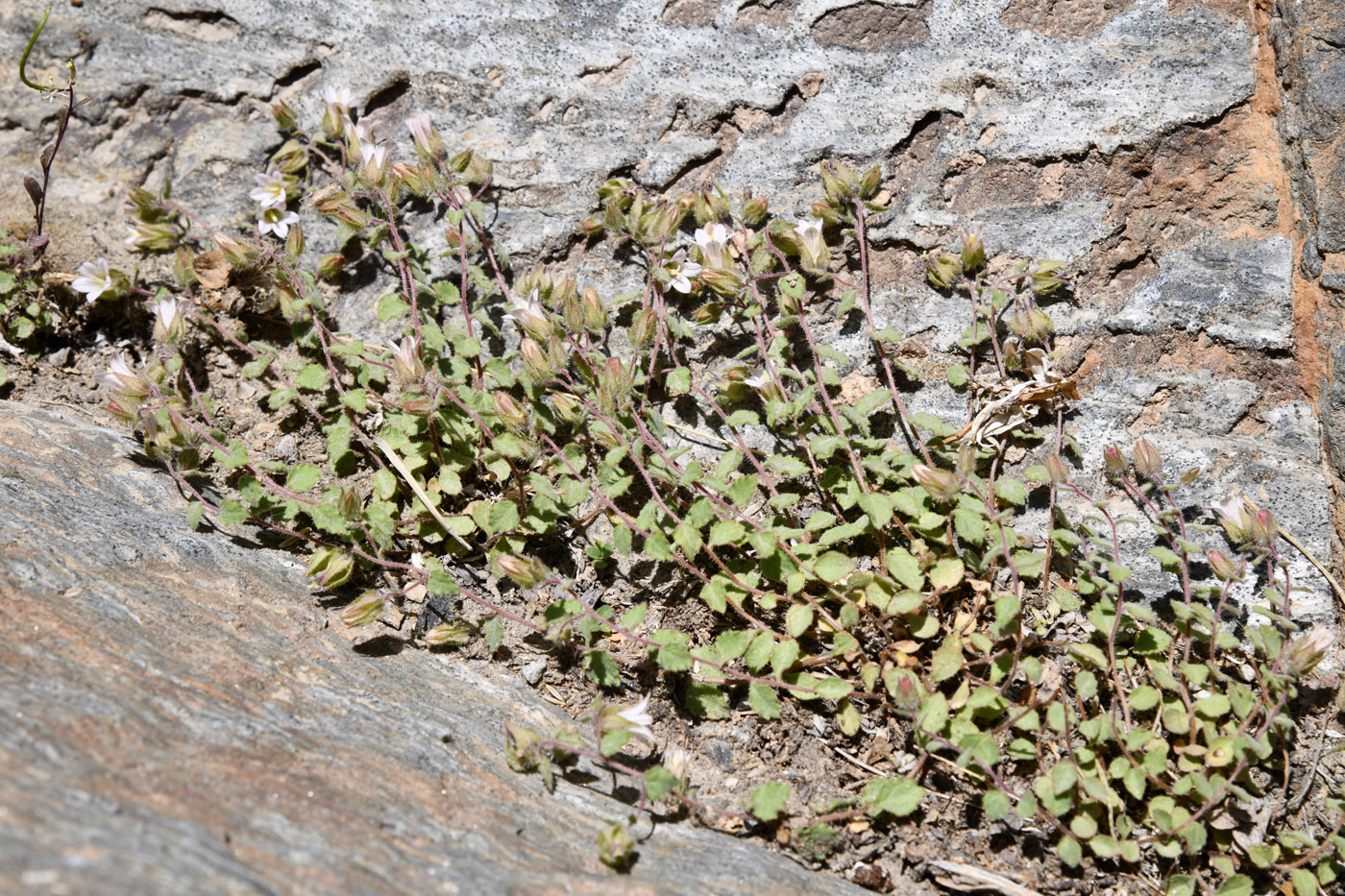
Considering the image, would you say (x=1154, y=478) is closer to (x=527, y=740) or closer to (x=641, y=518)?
(x=641, y=518)

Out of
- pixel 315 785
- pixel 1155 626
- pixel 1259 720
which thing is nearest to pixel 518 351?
pixel 315 785

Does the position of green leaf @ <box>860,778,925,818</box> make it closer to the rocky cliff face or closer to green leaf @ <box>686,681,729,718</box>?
the rocky cliff face

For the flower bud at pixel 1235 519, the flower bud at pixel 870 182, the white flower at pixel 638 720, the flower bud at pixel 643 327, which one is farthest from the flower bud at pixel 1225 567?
the flower bud at pixel 643 327

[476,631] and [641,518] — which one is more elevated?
[641,518]

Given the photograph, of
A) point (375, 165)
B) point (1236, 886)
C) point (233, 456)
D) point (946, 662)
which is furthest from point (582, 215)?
point (1236, 886)

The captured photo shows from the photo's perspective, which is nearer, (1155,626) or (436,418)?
(1155,626)

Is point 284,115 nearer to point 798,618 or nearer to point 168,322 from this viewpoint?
point 168,322
